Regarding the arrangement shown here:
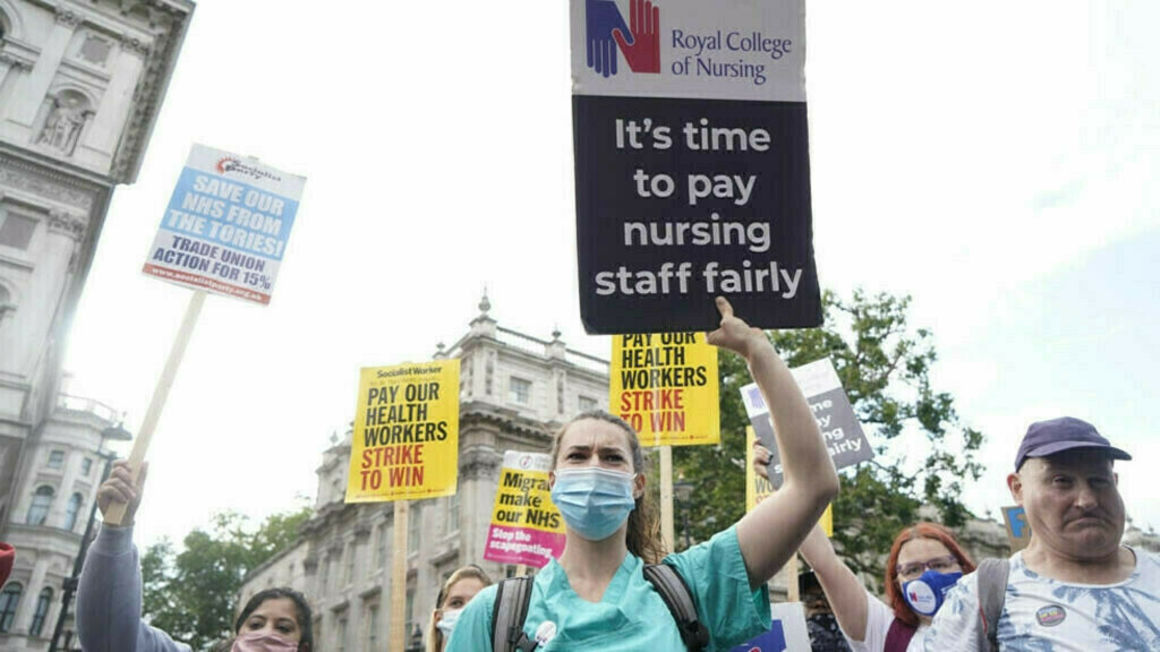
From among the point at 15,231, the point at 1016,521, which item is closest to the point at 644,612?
the point at 1016,521

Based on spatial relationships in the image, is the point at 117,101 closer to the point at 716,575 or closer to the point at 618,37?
the point at 618,37

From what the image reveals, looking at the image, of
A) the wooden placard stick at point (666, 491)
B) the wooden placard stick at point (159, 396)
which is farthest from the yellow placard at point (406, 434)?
the wooden placard stick at point (159, 396)

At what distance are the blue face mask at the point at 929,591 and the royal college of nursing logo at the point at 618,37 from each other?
2.51 meters

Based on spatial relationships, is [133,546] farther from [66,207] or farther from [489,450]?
[489,450]

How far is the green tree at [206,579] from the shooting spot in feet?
197

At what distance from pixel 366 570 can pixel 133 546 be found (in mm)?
36963

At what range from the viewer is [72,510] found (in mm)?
40594

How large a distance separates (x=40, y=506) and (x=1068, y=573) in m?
46.0

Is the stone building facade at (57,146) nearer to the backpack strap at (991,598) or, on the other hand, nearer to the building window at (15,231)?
the building window at (15,231)

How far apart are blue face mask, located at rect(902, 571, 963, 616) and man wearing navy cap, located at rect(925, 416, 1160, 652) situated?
37.3 inches

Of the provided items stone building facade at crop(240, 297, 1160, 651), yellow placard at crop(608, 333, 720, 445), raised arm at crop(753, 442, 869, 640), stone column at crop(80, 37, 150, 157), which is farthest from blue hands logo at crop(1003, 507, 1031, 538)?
stone column at crop(80, 37, 150, 157)

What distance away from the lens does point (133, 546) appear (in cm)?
340

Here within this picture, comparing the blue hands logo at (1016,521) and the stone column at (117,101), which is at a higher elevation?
the stone column at (117,101)

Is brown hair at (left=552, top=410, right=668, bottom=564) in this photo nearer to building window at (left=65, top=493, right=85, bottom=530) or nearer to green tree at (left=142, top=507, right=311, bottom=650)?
building window at (left=65, top=493, right=85, bottom=530)
